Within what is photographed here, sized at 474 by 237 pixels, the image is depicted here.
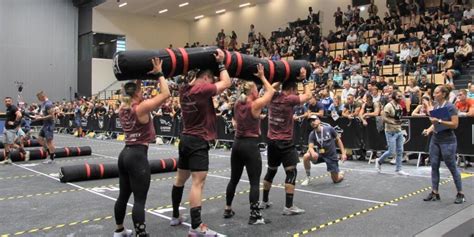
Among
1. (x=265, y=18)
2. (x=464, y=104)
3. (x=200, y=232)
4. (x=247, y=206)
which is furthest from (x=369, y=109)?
(x=265, y=18)

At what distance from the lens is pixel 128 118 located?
4410 millimetres

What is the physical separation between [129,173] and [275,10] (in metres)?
24.6

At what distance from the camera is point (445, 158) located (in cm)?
617

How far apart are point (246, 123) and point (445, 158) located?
9.77ft

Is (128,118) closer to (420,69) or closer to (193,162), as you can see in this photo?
(193,162)

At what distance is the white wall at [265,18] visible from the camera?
81.6 feet

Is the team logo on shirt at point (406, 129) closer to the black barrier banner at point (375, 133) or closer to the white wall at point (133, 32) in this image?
the black barrier banner at point (375, 133)

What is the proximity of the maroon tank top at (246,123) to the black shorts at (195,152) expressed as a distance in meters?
0.71

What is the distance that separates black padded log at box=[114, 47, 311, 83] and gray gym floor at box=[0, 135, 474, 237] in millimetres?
1729

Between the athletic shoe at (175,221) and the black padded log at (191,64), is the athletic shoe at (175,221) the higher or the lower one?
the lower one

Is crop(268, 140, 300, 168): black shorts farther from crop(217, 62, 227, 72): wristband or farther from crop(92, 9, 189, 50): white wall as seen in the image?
crop(92, 9, 189, 50): white wall

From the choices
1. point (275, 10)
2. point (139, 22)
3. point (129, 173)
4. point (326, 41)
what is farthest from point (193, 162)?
point (139, 22)

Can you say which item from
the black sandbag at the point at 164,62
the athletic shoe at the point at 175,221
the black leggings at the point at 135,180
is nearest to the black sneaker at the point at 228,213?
the athletic shoe at the point at 175,221

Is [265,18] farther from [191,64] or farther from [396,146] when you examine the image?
[191,64]
